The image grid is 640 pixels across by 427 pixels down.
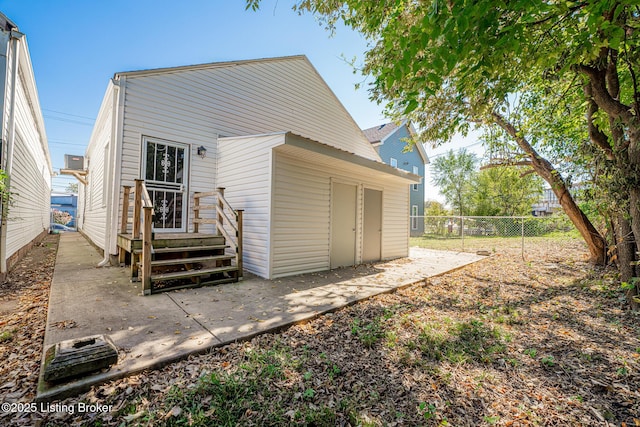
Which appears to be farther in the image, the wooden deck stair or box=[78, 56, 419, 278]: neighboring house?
box=[78, 56, 419, 278]: neighboring house

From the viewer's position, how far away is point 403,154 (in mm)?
17125

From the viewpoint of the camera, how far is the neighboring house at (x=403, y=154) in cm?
1634

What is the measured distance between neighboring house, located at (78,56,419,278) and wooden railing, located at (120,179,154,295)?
199mm

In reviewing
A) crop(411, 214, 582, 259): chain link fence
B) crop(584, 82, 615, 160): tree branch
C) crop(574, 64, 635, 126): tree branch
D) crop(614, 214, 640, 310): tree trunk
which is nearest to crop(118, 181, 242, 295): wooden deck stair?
crop(574, 64, 635, 126): tree branch

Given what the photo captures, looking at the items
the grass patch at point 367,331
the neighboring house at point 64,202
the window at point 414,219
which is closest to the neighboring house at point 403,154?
the window at point 414,219

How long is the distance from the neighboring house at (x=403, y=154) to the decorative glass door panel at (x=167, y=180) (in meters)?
12.3

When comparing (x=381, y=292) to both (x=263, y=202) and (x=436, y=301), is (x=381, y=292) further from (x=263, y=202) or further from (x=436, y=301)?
(x=263, y=202)

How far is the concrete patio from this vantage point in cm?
234

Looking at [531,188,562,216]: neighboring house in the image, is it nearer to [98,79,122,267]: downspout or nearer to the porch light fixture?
the porch light fixture

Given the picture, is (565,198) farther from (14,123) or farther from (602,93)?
(14,123)

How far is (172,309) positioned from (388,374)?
8.91 ft

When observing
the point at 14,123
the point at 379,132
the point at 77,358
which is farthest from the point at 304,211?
the point at 379,132

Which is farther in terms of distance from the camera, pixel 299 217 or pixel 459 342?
pixel 299 217

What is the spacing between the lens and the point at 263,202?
205 inches
